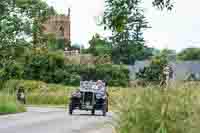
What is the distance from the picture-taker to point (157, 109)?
1269cm

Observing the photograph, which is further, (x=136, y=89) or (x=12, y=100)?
(x=12, y=100)

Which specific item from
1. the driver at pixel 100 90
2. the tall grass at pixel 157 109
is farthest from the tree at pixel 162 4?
the driver at pixel 100 90

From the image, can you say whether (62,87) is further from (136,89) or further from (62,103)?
(136,89)

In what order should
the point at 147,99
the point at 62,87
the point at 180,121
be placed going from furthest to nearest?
the point at 62,87
the point at 147,99
the point at 180,121

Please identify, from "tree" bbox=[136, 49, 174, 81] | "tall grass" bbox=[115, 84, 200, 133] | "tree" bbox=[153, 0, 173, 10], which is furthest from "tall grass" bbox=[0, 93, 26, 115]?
"tree" bbox=[153, 0, 173, 10]

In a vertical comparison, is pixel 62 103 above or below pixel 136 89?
below

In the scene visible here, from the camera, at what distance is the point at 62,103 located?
63.8 metres

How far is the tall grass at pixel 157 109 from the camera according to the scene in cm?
1220

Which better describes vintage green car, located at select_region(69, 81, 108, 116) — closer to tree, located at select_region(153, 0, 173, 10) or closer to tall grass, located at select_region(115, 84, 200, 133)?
tall grass, located at select_region(115, 84, 200, 133)

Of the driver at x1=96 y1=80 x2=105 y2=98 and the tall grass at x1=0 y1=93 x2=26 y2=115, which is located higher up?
the driver at x1=96 y1=80 x2=105 y2=98

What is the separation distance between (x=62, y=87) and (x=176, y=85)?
5646 centimetres

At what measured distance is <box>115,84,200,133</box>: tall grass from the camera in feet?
40.0

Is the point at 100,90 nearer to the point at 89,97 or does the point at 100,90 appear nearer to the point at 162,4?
the point at 89,97

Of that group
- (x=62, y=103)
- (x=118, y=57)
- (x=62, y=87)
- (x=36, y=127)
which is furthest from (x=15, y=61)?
(x=36, y=127)
